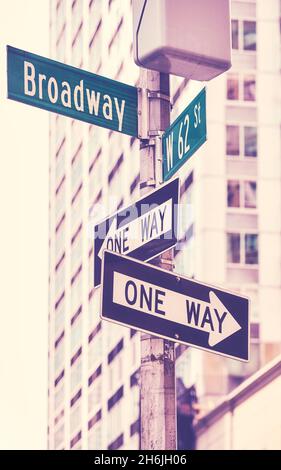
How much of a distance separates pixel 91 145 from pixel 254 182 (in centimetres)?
2276

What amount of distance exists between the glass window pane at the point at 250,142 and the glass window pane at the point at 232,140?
41cm

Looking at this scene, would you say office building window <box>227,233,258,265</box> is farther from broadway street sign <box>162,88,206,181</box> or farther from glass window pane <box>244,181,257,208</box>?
broadway street sign <box>162,88,206,181</box>

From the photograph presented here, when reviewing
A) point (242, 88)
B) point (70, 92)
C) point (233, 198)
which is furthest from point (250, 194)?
point (70, 92)

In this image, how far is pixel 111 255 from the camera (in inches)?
271

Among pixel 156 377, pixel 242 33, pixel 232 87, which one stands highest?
pixel 242 33

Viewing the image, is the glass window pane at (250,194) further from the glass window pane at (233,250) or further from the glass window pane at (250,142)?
the glass window pane at (233,250)

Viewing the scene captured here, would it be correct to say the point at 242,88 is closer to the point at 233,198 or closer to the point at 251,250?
the point at 233,198

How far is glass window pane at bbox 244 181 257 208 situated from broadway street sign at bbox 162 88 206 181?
151 feet

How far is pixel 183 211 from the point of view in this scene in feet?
177

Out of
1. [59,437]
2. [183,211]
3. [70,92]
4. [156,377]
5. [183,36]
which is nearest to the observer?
[156,377]

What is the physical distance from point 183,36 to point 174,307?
5.87 ft

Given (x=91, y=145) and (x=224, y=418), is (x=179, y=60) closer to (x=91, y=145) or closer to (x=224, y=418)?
(x=224, y=418)

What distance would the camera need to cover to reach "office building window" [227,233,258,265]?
173ft
